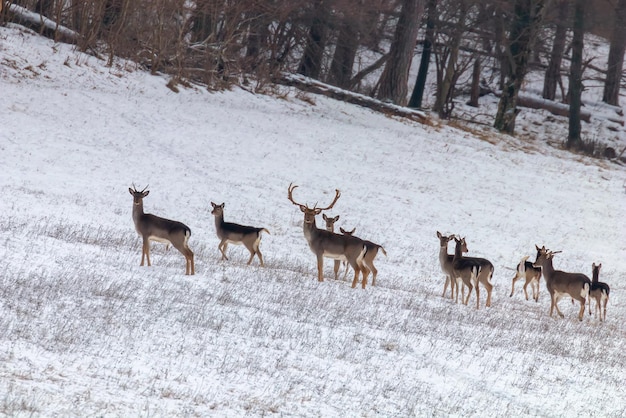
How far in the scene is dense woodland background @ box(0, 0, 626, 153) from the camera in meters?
31.1

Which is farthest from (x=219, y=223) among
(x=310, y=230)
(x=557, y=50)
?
(x=557, y=50)

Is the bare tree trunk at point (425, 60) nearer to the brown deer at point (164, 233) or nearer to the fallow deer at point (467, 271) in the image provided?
the fallow deer at point (467, 271)

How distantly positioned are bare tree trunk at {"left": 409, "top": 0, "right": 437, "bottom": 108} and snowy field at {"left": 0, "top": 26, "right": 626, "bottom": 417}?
5.11 metres

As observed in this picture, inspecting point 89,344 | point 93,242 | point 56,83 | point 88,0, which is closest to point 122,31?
point 88,0

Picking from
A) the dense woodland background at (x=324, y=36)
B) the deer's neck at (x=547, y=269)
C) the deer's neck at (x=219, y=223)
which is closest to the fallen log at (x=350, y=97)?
the dense woodland background at (x=324, y=36)

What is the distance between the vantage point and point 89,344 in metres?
8.26

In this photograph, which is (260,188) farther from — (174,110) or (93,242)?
(93,242)

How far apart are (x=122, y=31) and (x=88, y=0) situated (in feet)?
4.85

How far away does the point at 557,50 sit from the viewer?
41031 millimetres

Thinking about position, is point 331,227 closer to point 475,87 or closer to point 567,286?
point 567,286

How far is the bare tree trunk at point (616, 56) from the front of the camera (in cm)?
3910

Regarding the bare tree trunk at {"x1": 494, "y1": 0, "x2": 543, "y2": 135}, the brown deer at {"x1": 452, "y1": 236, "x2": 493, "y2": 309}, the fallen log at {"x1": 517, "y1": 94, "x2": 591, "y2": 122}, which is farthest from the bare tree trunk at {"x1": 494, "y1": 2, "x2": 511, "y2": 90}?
the brown deer at {"x1": 452, "y1": 236, "x2": 493, "y2": 309}

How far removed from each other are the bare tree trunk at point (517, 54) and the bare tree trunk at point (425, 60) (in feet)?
13.1

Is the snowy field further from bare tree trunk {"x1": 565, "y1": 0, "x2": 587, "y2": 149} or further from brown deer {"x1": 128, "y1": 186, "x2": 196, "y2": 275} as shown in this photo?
bare tree trunk {"x1": 565, "y1": 0, "x2": 587, "y2": 149}
